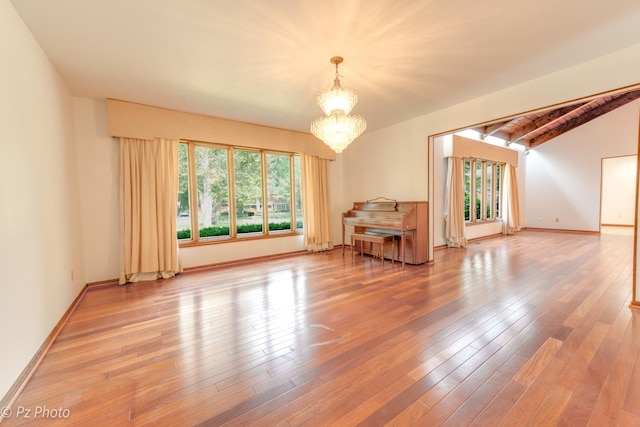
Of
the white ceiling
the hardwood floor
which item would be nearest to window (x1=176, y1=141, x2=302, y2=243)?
the white ceiling

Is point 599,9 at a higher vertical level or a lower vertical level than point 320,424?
higher

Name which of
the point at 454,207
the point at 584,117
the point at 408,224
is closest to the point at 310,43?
the point at 408,224

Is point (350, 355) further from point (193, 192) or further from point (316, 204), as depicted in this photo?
point (316, 204)

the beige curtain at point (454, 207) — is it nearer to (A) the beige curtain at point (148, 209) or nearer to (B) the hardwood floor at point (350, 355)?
(B) the hardwood floor at point (350, 355)

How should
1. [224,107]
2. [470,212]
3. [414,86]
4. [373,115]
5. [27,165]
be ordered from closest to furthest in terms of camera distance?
[27,165], [414,86], [224,107], [373,115], [470,212]

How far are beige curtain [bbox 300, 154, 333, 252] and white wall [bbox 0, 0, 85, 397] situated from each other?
378cm

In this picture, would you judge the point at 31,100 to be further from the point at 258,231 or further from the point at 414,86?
the point at 414,86

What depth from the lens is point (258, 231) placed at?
539 cm

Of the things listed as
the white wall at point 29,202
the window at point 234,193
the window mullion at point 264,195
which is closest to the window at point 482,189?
the window at point 234,193

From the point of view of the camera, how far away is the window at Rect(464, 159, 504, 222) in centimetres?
716

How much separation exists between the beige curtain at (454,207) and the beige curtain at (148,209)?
19.3ft

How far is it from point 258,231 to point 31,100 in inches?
144

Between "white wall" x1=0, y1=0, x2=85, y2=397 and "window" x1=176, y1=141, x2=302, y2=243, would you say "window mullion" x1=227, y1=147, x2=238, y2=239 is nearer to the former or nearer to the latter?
"window" x1=176, y1=141, x2=302, y2=243

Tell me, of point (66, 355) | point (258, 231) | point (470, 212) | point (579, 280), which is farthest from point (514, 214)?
point (66, 355)
